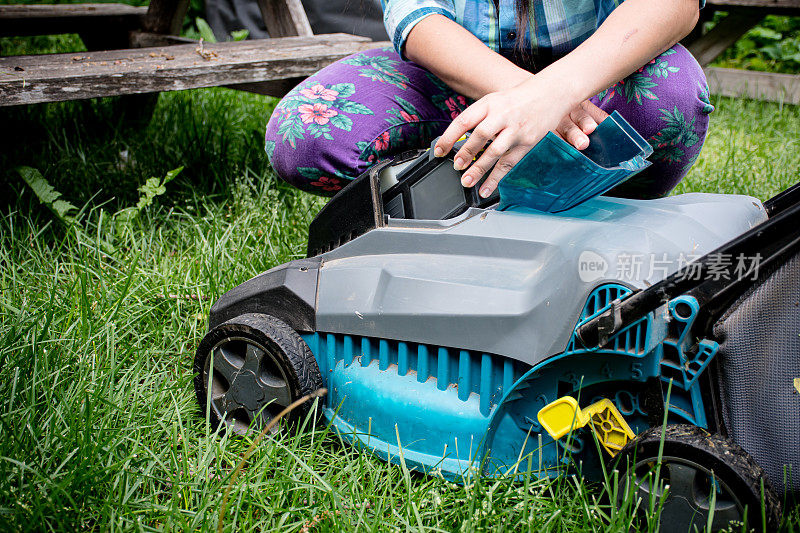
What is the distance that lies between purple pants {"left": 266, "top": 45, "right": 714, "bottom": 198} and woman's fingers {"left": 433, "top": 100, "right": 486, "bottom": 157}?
0.25 m

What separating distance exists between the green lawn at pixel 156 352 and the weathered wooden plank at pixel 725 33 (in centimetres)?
89

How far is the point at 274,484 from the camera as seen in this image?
92cm

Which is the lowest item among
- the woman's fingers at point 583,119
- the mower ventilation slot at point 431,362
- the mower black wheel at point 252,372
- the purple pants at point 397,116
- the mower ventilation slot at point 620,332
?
the mower black wheel at point 252,372

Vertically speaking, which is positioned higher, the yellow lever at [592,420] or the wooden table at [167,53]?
the wooden table at [167,53]

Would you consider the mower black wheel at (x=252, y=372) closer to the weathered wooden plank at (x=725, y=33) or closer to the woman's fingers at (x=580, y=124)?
the woman's fingers at (x=580, y=124)

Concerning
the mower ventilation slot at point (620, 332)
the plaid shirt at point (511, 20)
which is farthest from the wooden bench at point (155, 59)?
the mower ventilation slot at point (620, 332)

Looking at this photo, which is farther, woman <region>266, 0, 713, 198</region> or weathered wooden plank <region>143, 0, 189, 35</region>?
weathered wooden plank <region>143, 0, 189, 35</region>

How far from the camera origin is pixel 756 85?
3182 mm

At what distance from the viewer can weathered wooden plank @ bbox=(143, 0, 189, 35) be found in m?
2.45

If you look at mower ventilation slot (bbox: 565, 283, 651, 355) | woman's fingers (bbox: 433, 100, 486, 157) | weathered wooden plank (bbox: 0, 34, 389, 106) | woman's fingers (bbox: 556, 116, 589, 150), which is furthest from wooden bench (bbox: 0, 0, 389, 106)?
mower ventilation slot (bbox: 565, 283, 651, 355)

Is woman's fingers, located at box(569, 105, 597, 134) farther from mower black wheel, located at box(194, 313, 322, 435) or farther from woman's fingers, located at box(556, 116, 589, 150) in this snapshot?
mower black wheel, located at box(194, 313, 322, 435)

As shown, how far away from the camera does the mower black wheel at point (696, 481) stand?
0.67 m

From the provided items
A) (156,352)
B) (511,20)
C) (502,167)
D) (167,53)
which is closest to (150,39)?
(167,53)

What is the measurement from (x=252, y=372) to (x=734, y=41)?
113 inches
